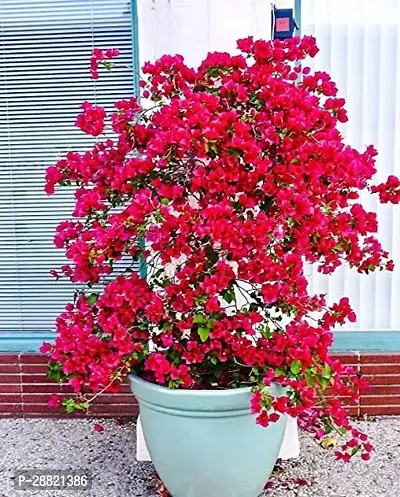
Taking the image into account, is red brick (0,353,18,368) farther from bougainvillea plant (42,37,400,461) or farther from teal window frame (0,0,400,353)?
bougainvillea plant (42,37,400,461)

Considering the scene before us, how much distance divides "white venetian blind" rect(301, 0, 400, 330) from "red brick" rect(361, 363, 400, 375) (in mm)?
172

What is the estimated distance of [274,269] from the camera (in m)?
1.87

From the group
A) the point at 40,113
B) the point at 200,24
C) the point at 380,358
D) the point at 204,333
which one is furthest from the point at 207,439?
the point at 40,113

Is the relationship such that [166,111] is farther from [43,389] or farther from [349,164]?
[43,389]

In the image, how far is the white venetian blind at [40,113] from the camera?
2.76 m

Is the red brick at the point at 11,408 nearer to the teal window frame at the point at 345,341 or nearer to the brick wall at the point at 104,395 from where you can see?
the brick wall at the point at 104,395

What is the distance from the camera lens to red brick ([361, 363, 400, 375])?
9.31ft

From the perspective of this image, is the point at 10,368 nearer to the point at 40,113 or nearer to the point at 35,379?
the point at 35,379

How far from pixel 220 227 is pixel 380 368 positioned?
1.34 meters

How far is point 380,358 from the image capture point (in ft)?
9.30

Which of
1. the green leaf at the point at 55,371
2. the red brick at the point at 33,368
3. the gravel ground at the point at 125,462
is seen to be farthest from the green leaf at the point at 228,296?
the red brick at the point at 33,368

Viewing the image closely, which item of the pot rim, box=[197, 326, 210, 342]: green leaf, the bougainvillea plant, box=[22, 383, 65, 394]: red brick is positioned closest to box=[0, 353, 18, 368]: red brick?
box=[22, 383, 65, 394]: red brick

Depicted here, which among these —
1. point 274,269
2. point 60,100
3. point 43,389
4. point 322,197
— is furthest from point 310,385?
point 60,100

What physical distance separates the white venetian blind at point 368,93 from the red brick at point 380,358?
0.46 ft
